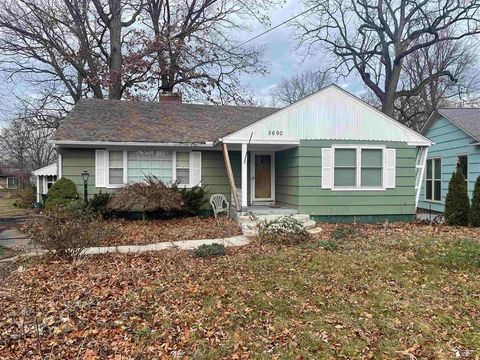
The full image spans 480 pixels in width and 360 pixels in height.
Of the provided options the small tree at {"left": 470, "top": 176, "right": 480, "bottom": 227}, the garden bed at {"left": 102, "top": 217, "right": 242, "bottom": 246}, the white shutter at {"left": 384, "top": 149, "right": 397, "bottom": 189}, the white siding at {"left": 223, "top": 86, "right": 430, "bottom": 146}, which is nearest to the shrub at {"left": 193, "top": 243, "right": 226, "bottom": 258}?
the garden bed at {"left": 102, "top": 217, "right": 242, "bottom": 246}

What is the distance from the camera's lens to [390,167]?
11.5 meters

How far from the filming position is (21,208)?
2181 centimetres

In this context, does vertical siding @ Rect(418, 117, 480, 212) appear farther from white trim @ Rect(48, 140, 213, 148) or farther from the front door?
white trim @ Rect(48, 140, 213, 148)

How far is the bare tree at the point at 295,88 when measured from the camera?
121 feet

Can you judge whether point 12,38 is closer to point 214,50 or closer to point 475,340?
point 214,50

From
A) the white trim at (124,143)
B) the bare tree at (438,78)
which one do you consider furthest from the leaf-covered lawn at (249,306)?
the bare tree at (438,78)

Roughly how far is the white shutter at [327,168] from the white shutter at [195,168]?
4237 millimetres

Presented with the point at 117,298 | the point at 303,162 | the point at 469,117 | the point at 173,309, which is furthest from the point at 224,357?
the point at 469,117

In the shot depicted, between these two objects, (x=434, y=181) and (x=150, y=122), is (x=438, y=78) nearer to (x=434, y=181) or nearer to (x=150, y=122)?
(x=434, y=181)

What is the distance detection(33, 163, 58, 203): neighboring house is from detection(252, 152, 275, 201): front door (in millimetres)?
12436

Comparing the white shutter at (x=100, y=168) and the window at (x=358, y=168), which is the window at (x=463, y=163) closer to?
the window at (x=358, y=168)

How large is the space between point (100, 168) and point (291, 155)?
20.1 feet

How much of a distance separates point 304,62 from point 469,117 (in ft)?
46.5

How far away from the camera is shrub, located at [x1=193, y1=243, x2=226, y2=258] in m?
6.91
